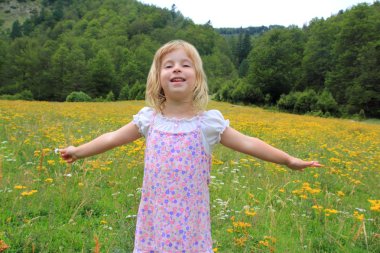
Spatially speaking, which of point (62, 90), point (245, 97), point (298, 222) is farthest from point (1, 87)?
point (298, 222)

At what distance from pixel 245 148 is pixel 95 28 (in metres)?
108

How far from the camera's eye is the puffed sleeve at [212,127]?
1896 mm

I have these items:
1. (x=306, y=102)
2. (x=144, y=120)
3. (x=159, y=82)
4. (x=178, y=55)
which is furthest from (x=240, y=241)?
(x=306, y=102)

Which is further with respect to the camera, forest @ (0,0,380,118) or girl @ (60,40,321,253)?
forest @ (0,0,380,118)

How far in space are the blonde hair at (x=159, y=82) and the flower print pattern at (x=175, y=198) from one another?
0.65 ft

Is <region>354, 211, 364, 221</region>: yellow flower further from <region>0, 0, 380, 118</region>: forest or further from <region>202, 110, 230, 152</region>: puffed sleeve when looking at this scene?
<region>0, 0, 380, 118</region>: forest

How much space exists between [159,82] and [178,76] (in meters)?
0.21

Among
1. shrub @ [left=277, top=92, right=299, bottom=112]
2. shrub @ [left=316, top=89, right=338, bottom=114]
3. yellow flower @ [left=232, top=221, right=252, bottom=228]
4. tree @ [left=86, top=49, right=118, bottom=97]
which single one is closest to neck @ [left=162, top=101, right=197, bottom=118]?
yellow flower @ [left=232, top=221, right=252, bottom=228]

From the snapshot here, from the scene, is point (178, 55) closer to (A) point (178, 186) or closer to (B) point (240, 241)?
(A) point (178, 186)

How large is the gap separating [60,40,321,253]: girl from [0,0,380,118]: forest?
31.6 metres

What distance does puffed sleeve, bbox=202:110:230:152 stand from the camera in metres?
1.90

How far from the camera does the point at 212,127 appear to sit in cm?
189

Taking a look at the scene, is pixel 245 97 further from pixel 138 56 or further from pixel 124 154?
pixel 138 56

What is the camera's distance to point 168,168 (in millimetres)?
1830
